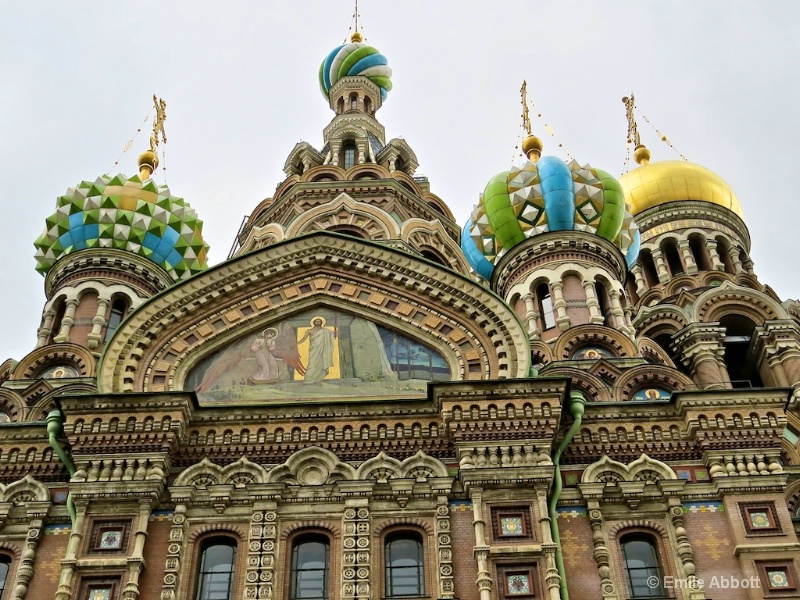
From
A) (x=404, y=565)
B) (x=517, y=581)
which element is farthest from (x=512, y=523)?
(x=404, y=565)

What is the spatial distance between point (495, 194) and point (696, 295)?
3.70 m

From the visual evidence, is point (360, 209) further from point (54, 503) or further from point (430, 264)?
point (54, 503)

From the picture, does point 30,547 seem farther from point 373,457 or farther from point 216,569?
point 373,457

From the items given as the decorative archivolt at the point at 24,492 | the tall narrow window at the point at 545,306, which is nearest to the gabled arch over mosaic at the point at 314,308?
the decorative archivolt at the point at 24,492

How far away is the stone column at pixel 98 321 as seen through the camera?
41.9 ft

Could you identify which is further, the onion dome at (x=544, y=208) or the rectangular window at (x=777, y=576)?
the onion dome at (x=544, y=208)

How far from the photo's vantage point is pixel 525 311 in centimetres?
1286

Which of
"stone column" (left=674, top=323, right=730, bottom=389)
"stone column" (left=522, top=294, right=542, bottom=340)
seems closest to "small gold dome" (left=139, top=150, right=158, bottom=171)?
"stone column" (left=522, top=294, right=542, bottom=340)

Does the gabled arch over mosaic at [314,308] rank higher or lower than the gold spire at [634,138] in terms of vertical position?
lower

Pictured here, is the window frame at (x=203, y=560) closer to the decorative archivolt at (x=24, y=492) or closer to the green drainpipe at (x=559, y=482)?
the decorative archivolt at (x=24, y=492)

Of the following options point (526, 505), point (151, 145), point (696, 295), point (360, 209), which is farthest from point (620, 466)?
point (151, 145)

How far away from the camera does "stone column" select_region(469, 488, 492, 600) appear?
7.62 m

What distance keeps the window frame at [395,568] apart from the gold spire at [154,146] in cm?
920

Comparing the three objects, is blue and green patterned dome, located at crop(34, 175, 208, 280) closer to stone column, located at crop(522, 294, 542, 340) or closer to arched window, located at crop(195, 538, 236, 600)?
stone column, located at crop(522, 294, 542, 340)
